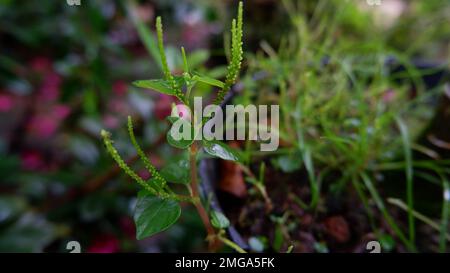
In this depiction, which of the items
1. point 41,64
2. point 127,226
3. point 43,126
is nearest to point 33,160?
point 43,126

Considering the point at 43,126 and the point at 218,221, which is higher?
the point at 43,126

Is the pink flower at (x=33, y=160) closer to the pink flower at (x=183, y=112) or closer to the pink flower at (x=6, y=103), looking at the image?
the pink flower at (x=6, y=103)

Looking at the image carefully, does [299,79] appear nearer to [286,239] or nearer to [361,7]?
[286,239]

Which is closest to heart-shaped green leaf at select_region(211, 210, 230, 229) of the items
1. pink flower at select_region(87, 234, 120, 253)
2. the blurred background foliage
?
the blurred background foliage

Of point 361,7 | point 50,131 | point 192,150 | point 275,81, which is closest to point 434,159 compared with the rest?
point 275,81

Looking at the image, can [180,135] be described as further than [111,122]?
No

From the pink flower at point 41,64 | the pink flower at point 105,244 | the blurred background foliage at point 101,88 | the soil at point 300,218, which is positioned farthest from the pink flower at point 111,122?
the soil at point 300,218

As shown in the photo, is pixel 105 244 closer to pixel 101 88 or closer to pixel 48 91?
pixel 101 88

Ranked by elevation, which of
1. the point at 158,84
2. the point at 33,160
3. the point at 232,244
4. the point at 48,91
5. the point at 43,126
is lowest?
the point at 232,244
